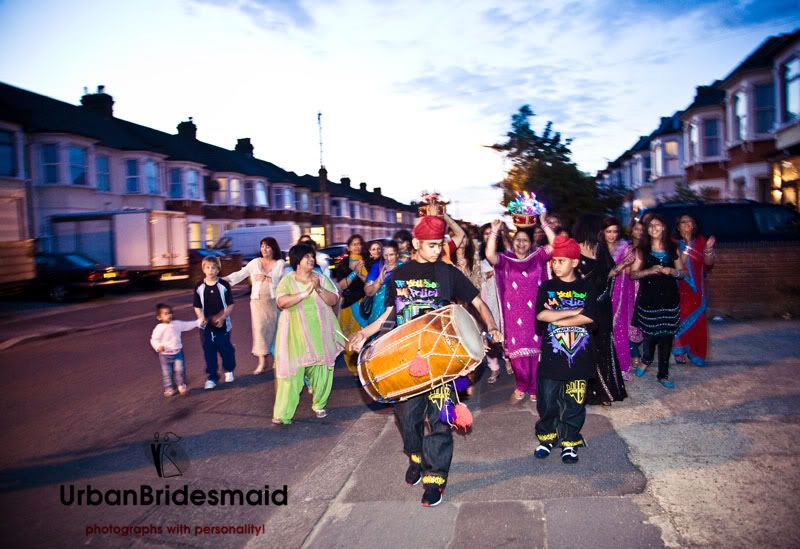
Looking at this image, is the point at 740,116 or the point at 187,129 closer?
the point at 740,116

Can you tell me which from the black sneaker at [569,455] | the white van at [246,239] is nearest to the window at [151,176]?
the white van at [246,239]

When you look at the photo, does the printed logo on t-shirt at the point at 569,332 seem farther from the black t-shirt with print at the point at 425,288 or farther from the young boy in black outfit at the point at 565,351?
the black t-shirt with print at the point at 425,288

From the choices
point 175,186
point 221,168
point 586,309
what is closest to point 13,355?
point 586,309

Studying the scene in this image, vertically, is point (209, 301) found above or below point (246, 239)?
below

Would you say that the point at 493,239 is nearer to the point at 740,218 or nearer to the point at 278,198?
the point at 740,218

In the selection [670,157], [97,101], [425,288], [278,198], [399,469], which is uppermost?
[97,101]

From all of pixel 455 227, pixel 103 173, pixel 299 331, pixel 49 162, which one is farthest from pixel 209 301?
pixel 103 173

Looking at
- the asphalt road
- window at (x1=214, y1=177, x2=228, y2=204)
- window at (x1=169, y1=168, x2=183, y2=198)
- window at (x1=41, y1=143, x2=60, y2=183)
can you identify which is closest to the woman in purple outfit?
the asphalt road

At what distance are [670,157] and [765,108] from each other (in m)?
12.2

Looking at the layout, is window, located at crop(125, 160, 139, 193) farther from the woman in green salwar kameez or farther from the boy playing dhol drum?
the boy playing dhol drum

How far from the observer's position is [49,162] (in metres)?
25.7

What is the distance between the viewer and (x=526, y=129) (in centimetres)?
1320

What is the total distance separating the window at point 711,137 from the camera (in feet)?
81.5

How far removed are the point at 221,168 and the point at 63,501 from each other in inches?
1495
